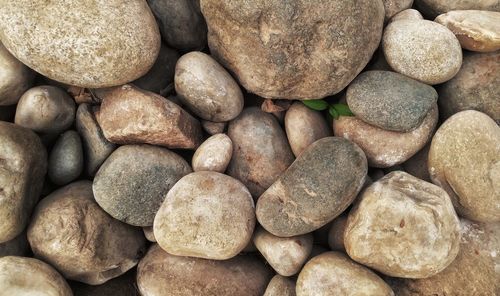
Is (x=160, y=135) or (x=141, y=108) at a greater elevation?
(x=141, y=108)

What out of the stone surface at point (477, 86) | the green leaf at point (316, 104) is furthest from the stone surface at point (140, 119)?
the stone surface at point (477, 86)

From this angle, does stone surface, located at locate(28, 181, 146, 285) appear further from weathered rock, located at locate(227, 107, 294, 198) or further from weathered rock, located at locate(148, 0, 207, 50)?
weathered rock, located at locate(148, 0, 207, 50)

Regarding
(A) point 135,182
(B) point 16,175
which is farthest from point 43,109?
(A) point 135,182

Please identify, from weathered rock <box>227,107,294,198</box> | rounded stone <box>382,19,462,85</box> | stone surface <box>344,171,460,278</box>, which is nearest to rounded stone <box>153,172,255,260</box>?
weathered rock <box>227,107,294,198</box>

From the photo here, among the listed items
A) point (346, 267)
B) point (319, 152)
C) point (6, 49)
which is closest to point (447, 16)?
point (319, 152)

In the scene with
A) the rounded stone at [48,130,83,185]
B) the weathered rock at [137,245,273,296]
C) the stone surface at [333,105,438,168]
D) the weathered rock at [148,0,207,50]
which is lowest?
the weathered rock at [137,245,273,296]

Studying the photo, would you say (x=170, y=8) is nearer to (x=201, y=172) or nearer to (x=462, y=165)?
(x=201, y=172)
